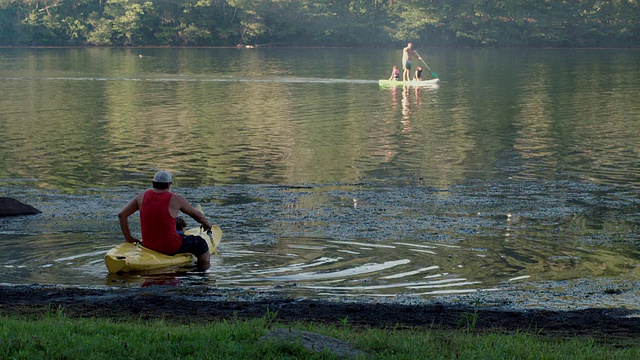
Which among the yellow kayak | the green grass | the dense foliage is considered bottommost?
the yellow kayak

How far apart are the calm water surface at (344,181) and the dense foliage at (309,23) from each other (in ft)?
190

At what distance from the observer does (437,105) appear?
123ft

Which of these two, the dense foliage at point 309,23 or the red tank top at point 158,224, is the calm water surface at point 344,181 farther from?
the dense foliage at point 309,23

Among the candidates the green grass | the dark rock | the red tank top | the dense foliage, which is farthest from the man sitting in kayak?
the dense foliage

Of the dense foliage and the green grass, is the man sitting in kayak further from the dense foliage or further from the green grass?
the dense foliage

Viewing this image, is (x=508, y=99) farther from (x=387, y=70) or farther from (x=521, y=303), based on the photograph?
(x=521, y=303)

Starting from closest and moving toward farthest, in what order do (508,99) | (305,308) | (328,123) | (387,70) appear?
(305,308) → (328,123) → (508,99) → (387,70)

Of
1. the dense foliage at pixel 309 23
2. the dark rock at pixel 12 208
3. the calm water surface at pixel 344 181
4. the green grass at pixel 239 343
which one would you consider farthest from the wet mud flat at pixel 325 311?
the dense foliage at pixel 309 23

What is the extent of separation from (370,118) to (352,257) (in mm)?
19969

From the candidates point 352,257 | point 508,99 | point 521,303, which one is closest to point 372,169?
point 352,257

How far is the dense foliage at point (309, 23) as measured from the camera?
328 feet

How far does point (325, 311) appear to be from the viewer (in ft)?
31.6

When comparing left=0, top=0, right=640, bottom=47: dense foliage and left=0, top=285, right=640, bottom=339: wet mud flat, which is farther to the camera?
left=0, top=0, right=640, bottom=47: dense foliage

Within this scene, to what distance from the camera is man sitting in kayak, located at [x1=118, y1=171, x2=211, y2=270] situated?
12164 millimetres
